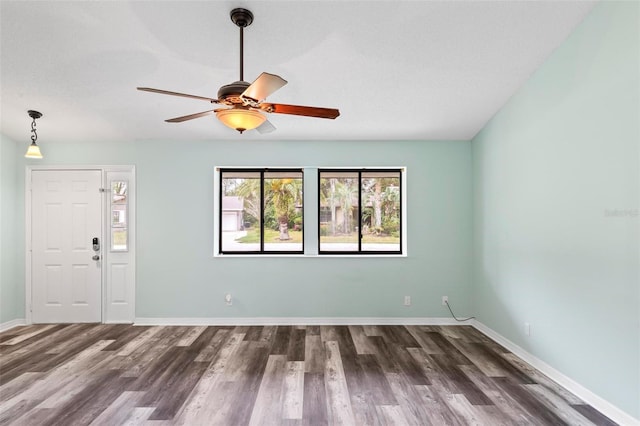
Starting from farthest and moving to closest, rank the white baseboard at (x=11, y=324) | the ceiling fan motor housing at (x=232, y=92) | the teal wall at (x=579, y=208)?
the white baseboard at (x=11, y=324)
the teal wall at (x=579, y=208)
the ceiling fan motor housing at (x=232, y=92)

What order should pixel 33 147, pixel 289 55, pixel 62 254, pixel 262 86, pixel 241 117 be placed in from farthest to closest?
pixel 62 254, pixel 33 147, pixel 289 55, pixel 241 117, pixel 262 86

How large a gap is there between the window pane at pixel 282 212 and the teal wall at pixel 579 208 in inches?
101

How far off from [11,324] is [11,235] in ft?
3.85

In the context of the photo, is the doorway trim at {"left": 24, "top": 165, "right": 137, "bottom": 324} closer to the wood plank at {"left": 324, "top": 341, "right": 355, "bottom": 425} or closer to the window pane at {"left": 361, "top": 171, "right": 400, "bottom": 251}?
the wood plank at {"left": 324, "top": 341, "right": 355, "bottom": 425}

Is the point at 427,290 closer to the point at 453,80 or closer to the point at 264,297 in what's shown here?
the point at 264,297

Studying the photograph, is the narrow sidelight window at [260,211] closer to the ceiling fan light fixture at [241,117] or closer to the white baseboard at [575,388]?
the ceiling fan light fixture at [241,117]

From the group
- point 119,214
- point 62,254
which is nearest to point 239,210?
point 119,214

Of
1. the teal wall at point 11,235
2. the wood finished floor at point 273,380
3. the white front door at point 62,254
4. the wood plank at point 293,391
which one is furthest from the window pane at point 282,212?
the teal wall at point 11,235

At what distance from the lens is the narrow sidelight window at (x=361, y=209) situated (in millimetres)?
4430

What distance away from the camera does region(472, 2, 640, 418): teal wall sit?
210 cm

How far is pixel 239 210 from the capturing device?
4.44 metres

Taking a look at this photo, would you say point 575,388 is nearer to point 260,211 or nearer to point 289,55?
point 289,55

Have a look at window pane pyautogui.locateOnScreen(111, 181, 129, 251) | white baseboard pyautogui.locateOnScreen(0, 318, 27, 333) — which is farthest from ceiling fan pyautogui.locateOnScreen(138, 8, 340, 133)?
white baseboard pyautogui.locateOnScreen(0, 318, 27, 333)

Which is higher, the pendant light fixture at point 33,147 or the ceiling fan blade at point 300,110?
the pendant light fixture at point 33,147
